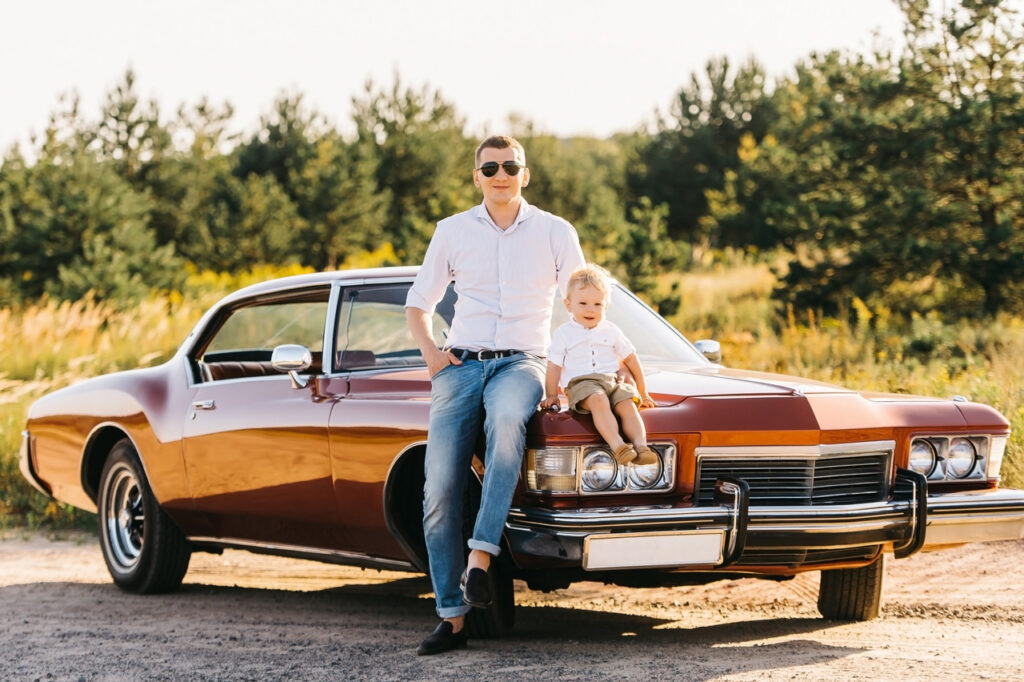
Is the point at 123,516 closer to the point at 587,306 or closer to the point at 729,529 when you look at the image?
the point at 587,306

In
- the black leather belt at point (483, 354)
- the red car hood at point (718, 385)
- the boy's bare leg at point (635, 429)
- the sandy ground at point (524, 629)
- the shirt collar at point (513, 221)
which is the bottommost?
the sandy ground at point (524, 629)

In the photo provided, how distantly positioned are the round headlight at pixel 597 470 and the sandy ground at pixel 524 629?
66cm

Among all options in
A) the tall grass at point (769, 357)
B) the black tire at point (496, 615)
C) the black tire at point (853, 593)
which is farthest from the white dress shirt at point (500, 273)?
the tall grass at point (769, 357)

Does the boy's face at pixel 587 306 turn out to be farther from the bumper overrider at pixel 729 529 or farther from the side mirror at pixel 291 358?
the side mirror at pixel 291 358

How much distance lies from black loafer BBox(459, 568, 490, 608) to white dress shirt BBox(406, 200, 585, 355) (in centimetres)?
89

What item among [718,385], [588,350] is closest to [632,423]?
[588,350]

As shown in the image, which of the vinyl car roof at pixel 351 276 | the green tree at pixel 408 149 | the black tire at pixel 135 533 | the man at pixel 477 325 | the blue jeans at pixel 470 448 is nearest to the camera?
the blue jeans at pixel 470 448

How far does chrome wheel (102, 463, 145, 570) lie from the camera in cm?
766

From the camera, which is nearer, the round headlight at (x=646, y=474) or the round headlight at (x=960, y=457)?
the round headlight at (x=646, y=474)

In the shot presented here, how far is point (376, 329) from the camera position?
6.62 meters

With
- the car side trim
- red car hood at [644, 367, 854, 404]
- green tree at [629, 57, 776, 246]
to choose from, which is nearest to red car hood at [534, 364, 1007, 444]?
red car hood at [644, 367, 854, 404]

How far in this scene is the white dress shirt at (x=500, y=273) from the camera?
17.9 feet

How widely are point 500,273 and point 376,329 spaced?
52.7 inches

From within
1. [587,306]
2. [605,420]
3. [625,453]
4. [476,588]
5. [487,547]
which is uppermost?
[587,306]
